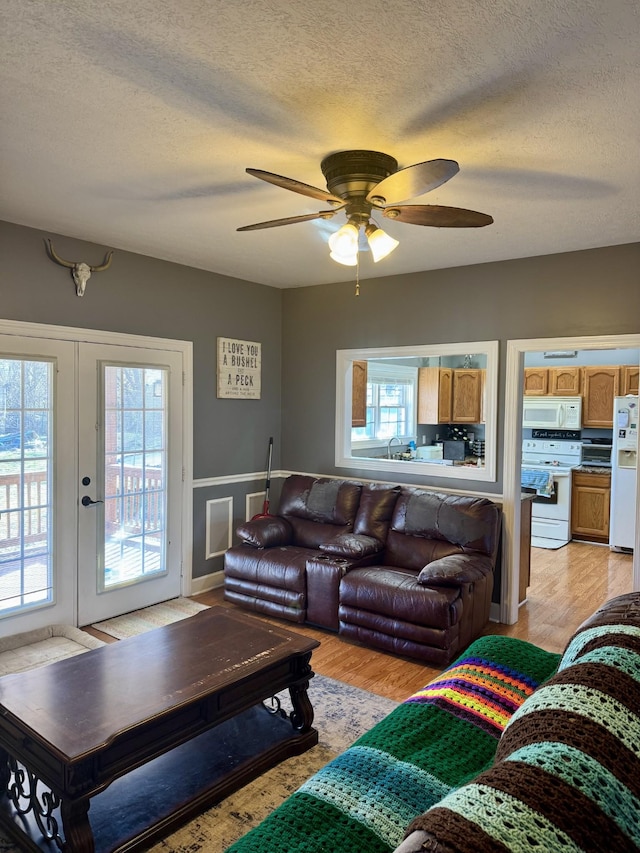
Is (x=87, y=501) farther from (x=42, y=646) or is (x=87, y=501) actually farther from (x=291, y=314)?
(x=291, y=314)

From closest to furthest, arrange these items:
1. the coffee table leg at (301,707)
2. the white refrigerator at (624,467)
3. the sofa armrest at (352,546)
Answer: the coffee table leg at (301,707) → the sofa armrest at (352,546) → the white refrigerator at (624,467)

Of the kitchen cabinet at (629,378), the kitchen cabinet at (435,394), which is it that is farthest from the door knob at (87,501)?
the kitchen cabinet at (629,378)

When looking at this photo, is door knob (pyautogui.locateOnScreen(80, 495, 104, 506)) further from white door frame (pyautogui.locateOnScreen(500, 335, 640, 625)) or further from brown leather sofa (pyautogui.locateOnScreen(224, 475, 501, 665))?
white door frame (pyautogui.locateOnScreen(500, 335, 640, 625))

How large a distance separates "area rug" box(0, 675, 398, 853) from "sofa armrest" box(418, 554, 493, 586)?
78 cm

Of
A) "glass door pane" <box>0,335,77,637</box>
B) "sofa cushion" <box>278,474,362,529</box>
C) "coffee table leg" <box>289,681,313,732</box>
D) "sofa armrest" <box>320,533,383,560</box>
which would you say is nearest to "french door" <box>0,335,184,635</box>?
"glass door pane" <box>0,335,77,637</box>

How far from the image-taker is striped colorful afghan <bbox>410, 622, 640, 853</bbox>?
949mm

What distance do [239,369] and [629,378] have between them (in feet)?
15.6

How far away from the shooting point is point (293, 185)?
2295mm

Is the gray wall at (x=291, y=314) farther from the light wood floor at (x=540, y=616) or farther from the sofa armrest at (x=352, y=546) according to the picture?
the light wood floor at (x=540, y=616)

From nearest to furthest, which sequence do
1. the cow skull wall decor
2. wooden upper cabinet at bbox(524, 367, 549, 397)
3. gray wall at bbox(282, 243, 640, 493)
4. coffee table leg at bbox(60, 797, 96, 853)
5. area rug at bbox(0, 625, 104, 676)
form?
coffee table leg at bbox(60, 797, 96, 853) < area rug at bbox(0, 625, 104, 676) < the cow skull wall decor < gray wall at bbox(282, 243, 640, 493) < wooden upper cabinet at bbox(524, 367, 549, 397)

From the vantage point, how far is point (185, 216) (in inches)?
135

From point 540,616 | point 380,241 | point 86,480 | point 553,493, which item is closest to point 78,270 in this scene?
point 86,480

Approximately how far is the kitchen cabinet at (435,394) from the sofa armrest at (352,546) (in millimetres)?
3376

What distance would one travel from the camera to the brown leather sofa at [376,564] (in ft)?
12.1
